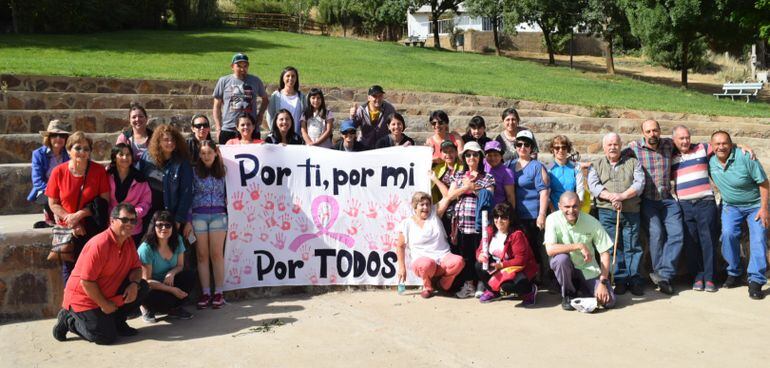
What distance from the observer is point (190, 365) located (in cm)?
511

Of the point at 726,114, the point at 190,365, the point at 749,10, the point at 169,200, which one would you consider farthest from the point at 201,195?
the point at 749,10

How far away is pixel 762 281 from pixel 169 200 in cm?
552

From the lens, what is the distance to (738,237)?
707 cm

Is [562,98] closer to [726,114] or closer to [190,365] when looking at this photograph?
[726,114]

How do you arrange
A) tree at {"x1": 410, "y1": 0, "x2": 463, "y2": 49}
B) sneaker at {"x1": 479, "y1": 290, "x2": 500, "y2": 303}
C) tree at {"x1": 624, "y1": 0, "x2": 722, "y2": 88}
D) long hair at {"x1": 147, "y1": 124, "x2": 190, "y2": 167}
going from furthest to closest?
tree at {"x1": 410, "y1": 0, "x2": 463, "y2": 49} < tree at {"x1": 624, "y1": 0, "x2": 722, "y2": 88} < sneaker at {"x1": 479, "y1": 290, "x2": 500, "y2": 303} < long hair at {"x1": 147, "y1": 124, "x2": 190, "y2": 167}

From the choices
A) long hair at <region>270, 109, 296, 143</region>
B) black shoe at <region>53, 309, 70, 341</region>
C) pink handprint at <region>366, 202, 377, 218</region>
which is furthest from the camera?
long hair at <region>270, 109, 296, 143</region>

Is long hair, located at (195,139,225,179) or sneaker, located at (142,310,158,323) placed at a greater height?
long hair, located at (195,139,225,179)

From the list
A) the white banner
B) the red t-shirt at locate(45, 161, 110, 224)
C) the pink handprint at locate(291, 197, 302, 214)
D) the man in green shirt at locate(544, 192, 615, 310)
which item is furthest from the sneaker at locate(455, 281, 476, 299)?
the red t-shirt at locate(45, 161, 110, 224)

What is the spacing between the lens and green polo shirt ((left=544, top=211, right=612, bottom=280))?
6512 millimetres

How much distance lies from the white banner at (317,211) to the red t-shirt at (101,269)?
148cm

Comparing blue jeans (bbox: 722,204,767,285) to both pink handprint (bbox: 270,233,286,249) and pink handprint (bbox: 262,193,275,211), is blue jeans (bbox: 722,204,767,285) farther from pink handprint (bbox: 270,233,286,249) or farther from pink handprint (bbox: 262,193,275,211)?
pink handprint (bbox: 262,193,275,211)

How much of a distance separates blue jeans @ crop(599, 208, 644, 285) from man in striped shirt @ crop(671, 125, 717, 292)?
522mm

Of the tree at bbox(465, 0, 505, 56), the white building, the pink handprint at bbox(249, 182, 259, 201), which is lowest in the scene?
the pink handprint at bbox(249, 182, 259, 201)

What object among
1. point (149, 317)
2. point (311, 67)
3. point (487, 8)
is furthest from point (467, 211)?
point (487, 8)
